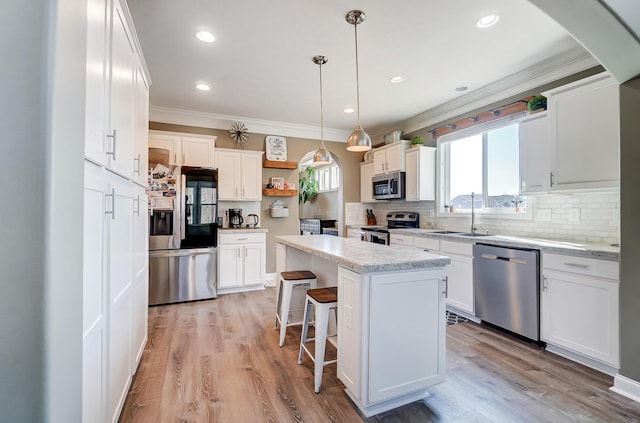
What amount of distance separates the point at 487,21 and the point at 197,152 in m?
3.78

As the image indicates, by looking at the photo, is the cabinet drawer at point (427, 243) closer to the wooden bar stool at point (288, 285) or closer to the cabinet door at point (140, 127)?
the wooden bar stool at point (288, 285)

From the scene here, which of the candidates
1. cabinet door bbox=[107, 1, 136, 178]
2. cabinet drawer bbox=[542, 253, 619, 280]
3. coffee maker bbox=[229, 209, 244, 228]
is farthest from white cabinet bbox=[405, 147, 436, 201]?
cabinet door bbox=[107, 1, 136, 178]

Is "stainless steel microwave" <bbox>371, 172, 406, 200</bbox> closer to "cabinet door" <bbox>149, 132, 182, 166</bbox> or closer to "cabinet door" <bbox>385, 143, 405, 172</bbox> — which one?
"cabinet door" <bbox>385, 143, 405, 172</bbox>

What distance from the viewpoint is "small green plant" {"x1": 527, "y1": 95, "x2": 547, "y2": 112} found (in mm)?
2867

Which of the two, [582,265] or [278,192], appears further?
[278,192]

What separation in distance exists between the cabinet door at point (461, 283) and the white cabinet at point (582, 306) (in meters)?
0.73

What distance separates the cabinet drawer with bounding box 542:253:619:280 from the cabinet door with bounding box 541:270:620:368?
4 centimetres

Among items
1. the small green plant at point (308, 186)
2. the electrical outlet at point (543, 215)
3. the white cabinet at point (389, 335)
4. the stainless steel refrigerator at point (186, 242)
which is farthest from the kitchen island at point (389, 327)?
the small green plant at point (308, 186)

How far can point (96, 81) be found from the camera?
1.21 m

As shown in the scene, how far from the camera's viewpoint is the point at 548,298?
250 centimetres

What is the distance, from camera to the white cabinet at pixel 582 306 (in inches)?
83.8

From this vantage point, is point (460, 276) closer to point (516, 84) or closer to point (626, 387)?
point (626, 387)

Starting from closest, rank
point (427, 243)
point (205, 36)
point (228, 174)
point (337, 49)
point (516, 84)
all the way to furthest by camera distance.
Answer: point (205, 36) → point (337, 49) → point (516, 84) → point (427, 243) → point (228, 174)

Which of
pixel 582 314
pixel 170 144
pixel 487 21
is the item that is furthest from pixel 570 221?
pixel 170 144
